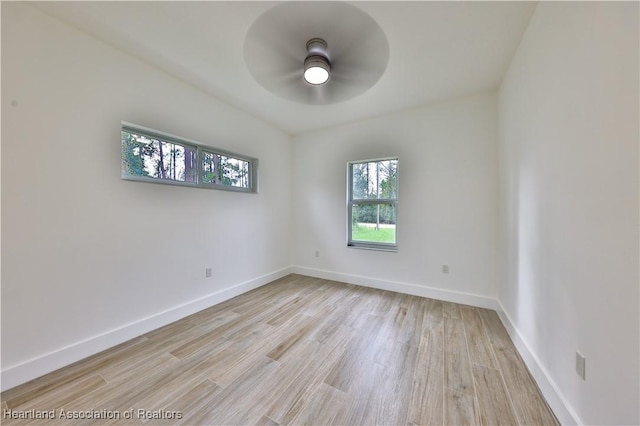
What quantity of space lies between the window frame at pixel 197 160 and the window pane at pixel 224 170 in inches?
1.5

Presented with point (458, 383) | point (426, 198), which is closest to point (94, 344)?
point (458, 383)

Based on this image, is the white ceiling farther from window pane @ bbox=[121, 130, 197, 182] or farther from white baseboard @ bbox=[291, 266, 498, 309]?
white baseboard @ bbox=[291, 266, 498, 309]

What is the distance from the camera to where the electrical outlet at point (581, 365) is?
106 centimetres

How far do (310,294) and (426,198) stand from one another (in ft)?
6.84

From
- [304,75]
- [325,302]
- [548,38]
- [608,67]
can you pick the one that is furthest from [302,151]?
[608,67]

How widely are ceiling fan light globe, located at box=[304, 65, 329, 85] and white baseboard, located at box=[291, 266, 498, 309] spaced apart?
8.96ft

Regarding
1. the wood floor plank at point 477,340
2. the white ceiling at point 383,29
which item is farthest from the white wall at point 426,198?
the white ceiling at point 383,29

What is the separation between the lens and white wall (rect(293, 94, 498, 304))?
2.68 metres

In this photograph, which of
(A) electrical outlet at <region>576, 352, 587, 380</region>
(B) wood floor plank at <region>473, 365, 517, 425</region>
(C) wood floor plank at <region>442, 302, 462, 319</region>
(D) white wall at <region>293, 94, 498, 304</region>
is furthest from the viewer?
(D) white wall at <region>293, 94, 498, 304</region>

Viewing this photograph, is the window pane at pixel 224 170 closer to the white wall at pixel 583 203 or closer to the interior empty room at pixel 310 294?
the interior empty room at pixel 310 294

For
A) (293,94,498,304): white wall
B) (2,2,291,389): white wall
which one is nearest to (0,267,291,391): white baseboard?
(2,2,291,389): white wall

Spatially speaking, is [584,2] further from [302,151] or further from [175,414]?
[302,151]

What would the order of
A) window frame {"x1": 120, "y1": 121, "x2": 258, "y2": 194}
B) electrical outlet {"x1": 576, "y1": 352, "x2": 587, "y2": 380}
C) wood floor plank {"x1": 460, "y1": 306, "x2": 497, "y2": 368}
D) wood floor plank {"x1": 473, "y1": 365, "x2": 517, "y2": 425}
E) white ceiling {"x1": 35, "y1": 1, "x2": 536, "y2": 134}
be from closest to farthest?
electrical outlet {"x1": 576, "y1": 352, "x2": 587, "y2": 380} < wood floor plank {"x1": 473, "y1": 365, "x2": 517, "y2": 425} < white ceiling {"x1": 35, "y1": 1, "x2": 536, "y2": 134} < wood floor plank {"x1": 460, "y1": 306, "x2": 497, "y2": 368} < window frame {"x1": 120, "y1": 121, "x2": 258, "y2": 194}

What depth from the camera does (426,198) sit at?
302cm
